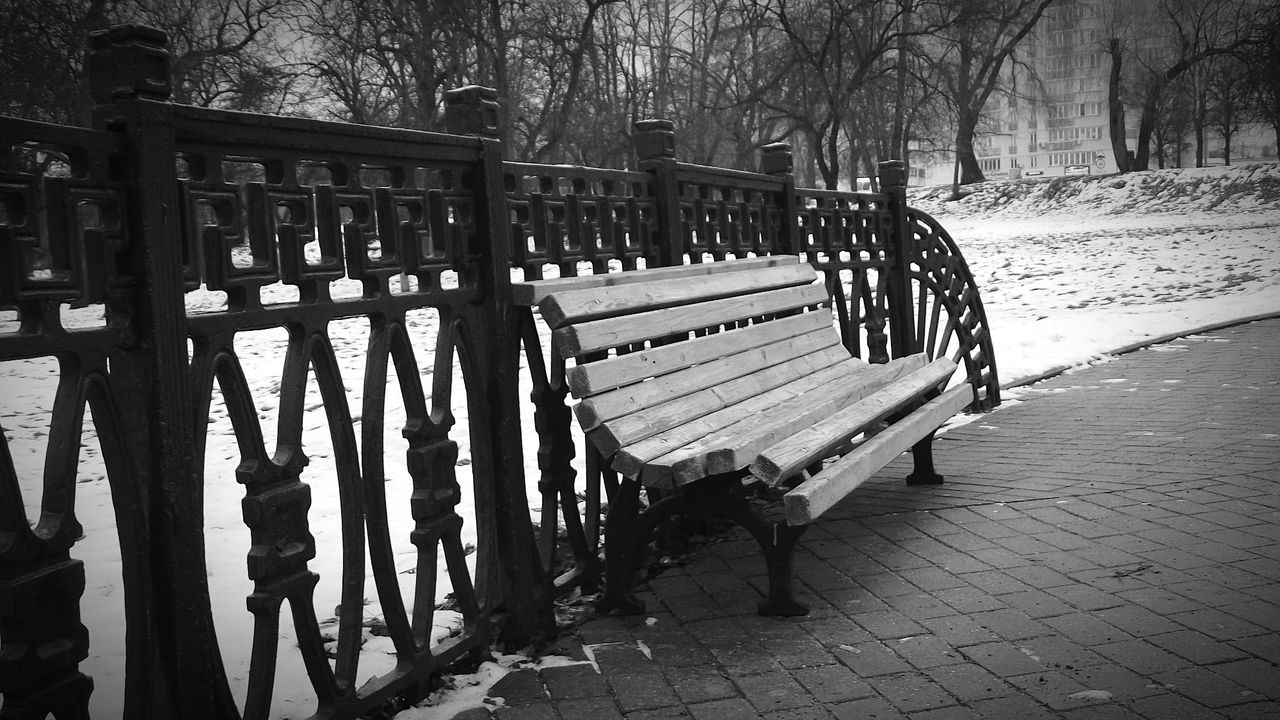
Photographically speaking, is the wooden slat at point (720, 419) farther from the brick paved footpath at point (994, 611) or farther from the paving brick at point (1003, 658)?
the paving brick at point (1003, 658)

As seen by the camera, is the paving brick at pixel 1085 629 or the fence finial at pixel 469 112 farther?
the fence finial at pixel 469 112

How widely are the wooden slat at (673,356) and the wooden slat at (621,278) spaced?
0.27 meters

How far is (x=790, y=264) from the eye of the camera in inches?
214

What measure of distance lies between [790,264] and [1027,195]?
104 feet

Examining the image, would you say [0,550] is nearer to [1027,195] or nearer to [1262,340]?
[1262,340]

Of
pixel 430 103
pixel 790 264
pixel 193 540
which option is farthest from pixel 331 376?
pixel 430 103

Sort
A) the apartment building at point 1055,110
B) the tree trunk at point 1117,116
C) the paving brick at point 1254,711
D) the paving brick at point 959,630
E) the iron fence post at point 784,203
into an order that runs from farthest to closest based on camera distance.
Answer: the tree trunk at point 1117,116 → the apartment building at point 1055,110 → the iron fence post at point 784,203 → the paving brick at point 959,630 → the paving brick at point 1254,711

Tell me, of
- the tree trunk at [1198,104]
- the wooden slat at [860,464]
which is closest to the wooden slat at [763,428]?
the wooden slat at [860,464]

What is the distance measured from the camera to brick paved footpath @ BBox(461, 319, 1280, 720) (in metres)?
2.93

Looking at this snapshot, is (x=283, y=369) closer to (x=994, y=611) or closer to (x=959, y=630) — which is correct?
(x=959, y=630)

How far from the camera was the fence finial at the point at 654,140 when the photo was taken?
4438mm

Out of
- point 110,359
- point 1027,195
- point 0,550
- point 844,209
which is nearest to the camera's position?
point 0,550

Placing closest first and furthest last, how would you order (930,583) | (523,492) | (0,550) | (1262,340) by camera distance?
(0,550), (523,492), (930,583), (1262,340)

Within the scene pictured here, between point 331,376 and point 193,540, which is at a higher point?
point 331,376
